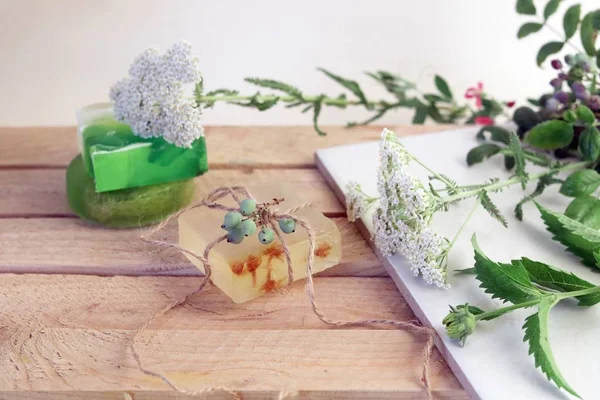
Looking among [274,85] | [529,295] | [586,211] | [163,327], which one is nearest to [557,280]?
[529,295]

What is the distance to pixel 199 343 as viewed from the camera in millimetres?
637

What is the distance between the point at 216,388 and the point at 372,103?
0.68m

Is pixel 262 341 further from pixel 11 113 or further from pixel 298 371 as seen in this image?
pixel 11 113

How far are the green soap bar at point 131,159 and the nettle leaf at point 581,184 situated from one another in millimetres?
464

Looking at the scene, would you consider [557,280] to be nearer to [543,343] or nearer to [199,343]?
[543,343]

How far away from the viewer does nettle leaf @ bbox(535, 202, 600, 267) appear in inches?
26.7

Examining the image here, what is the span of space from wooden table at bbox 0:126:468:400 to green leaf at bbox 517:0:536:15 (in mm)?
429

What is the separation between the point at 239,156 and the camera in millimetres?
1025

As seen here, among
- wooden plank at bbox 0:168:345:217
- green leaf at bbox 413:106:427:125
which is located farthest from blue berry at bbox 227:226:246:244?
green leaf at bbox 413:106:427:125

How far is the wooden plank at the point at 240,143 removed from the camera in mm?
1012

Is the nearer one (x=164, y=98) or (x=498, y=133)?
(x=164, y=98)

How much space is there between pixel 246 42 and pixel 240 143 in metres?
0.72

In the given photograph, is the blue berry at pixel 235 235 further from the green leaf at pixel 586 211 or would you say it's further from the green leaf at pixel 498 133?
the green leaf at pixel 498 133

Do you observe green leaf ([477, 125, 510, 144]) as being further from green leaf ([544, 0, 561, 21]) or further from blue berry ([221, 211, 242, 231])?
blue berry ([221, 211, 242, 231])
